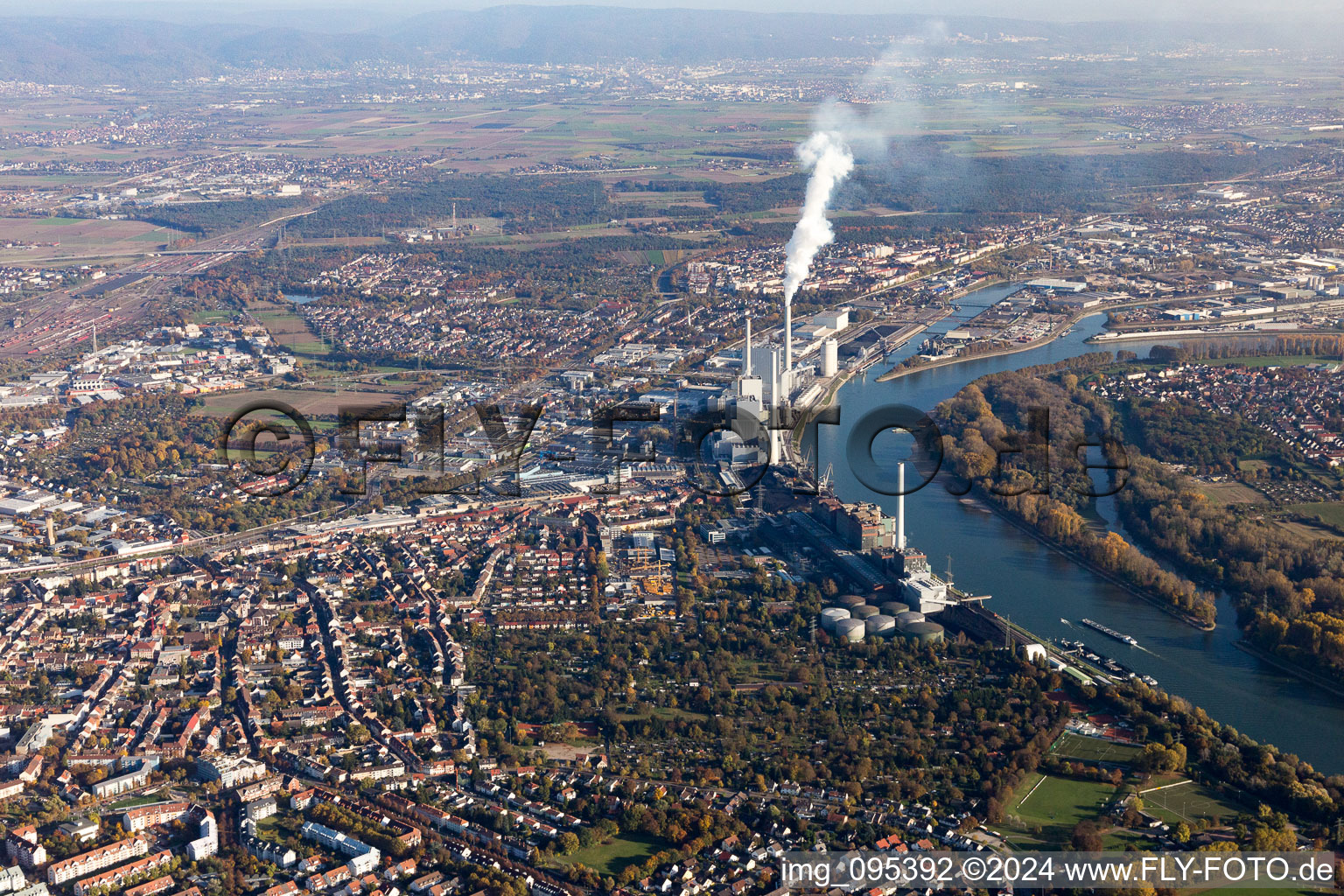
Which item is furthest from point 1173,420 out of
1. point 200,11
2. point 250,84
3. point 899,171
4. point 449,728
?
point 200,11

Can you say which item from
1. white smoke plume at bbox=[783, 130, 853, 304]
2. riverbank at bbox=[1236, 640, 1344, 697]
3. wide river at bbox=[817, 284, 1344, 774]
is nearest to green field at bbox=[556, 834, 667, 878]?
wide river at bbox=[817, 284, 1344, 774]

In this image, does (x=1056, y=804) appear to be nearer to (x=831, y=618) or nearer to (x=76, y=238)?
(x=831, y=618)

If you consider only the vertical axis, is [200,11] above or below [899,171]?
above

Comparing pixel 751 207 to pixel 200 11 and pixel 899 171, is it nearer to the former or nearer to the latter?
pixel 899 171

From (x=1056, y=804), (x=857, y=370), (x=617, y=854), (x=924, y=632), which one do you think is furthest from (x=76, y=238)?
(x=1056, y=804)

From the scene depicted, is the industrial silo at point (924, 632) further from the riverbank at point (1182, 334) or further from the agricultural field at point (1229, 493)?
the riverbank at point (1182, 334)
